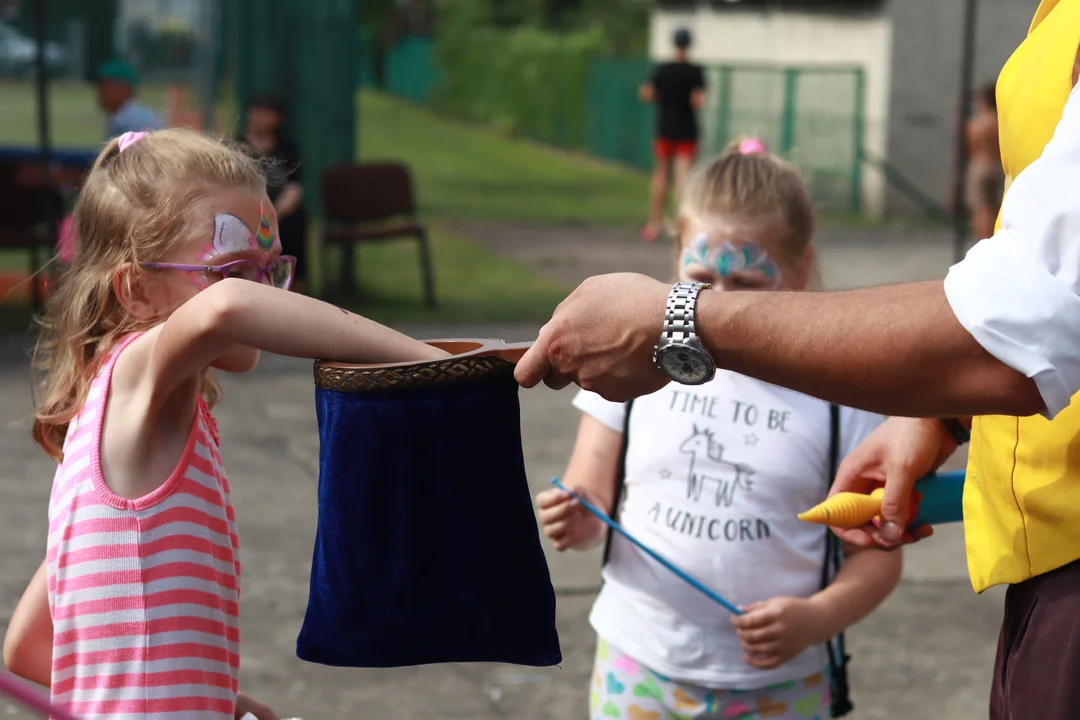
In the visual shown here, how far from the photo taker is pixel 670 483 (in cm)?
289

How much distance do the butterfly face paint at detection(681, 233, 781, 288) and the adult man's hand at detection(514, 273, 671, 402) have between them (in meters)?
0.88

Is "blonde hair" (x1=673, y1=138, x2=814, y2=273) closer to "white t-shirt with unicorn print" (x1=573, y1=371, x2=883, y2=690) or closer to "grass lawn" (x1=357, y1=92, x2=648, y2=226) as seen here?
"white t-shirt with unicorn print" (x1=573, y1=371, x2=883, y2=690)

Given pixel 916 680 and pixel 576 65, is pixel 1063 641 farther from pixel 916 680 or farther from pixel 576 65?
pixel 576 65

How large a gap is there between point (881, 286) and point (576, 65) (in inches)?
1044

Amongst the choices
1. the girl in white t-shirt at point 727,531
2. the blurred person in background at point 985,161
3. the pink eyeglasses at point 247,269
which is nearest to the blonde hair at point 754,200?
the girl in white t-shirt at point 727,531

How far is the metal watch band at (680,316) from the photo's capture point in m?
1.95

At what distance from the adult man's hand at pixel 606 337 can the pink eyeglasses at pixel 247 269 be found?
0.53 metres

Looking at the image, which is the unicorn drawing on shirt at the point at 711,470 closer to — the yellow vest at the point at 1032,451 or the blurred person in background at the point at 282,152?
the yellow vest at the point at 1032,451

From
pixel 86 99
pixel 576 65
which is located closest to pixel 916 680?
pixel 86 99

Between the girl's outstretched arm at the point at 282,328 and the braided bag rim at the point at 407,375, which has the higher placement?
the girl's outstretched arm at the point at 282,328

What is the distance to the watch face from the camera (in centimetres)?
196

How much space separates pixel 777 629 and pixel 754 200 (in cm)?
86

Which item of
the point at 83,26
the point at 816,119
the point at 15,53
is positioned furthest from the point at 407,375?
the point at 816,119

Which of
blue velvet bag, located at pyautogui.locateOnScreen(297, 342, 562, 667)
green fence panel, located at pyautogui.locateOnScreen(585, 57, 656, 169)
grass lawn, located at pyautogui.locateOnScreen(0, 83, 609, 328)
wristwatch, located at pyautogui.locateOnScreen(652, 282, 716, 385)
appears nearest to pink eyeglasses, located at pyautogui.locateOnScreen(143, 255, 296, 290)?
blue velvet bag, located at pyautogui.locateOnScreen(297, 342, 562, 667)
